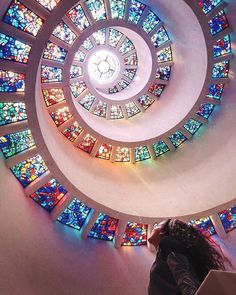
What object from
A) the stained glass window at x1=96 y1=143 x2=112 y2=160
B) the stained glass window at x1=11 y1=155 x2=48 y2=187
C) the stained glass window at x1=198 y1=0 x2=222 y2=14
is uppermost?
the stained glass window at x1=198 y1=0 x2=222 y2=14

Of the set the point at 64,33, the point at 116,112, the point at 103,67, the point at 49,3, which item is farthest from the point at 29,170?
the point at 103,67

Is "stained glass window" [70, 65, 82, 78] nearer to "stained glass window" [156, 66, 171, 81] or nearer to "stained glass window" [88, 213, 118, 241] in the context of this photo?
"stained glass window" [156, 66, 171, 81]

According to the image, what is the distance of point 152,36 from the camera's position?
10359mm

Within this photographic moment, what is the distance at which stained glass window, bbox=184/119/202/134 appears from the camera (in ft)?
34.6

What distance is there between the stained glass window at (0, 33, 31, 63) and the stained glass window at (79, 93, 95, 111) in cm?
415

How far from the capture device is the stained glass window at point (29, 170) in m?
8.37

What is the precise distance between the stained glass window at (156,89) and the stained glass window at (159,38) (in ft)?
4.42

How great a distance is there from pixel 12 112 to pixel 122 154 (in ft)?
13.0

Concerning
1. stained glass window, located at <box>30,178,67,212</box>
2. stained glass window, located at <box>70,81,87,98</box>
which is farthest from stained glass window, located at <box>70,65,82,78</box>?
stained glass window, located at <box>30,178,67,212</box>

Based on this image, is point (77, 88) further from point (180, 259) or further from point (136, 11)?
point (180, 259)

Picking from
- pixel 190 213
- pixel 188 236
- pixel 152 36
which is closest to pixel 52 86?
pixel 152 36

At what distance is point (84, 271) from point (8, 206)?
8.83ft

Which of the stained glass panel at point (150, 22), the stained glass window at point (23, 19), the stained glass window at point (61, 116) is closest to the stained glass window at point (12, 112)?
the stained glass window at point (23, 19)

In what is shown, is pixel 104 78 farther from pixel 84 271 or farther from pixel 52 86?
pixel 84 271
